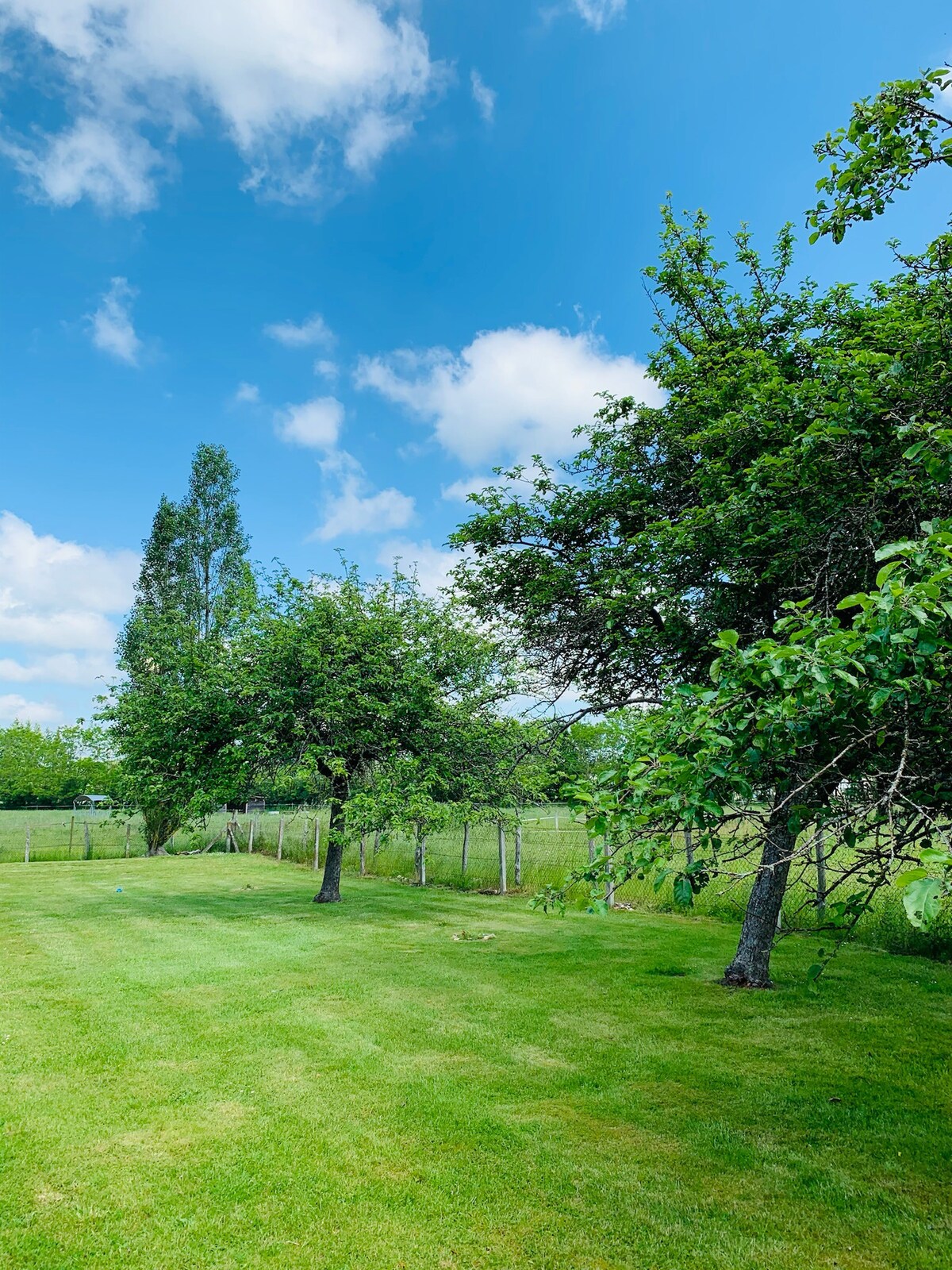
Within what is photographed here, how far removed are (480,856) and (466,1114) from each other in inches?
561

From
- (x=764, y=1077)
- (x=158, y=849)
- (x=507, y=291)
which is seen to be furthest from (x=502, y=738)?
(x=158, y=849)

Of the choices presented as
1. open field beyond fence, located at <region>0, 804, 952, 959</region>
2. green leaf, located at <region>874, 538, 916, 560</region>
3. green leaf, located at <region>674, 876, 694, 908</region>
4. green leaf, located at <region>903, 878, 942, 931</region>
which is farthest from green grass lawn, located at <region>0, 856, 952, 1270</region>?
green leaf, located at <region>874, 538, 916, 560</region>

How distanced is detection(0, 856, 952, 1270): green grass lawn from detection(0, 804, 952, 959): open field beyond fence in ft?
4.12

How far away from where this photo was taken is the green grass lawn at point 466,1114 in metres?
3.08

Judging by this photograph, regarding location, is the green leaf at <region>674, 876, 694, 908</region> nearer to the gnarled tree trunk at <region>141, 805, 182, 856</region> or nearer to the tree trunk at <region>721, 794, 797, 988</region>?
the tree trunk at <region>721, 794, 797, 988</region>

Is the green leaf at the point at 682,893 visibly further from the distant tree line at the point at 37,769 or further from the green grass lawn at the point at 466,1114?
the distant tree line at the point at 37,769

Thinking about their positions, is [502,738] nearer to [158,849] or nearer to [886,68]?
[886,68]

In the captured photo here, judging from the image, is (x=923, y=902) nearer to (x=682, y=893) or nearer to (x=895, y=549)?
(x=682, y=893)

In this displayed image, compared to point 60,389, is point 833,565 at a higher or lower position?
lower

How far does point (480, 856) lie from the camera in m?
18.3

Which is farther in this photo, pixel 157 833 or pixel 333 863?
pixel 157 833

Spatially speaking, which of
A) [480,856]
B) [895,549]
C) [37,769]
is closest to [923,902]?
[895,549]

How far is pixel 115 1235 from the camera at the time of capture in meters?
3.06

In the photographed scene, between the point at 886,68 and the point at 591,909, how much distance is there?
8217 mm
